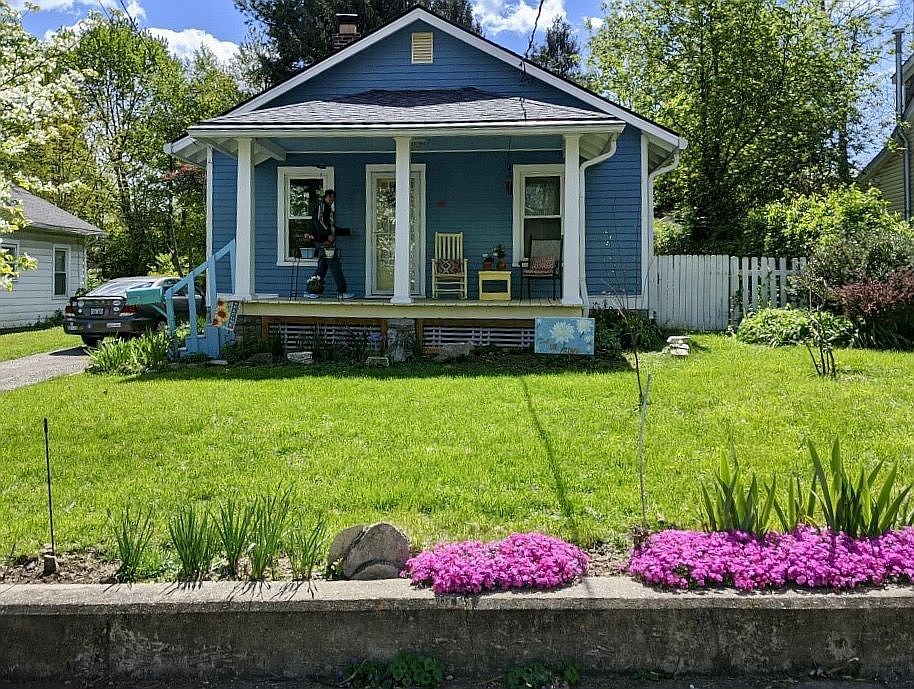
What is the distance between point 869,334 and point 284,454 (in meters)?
9.10

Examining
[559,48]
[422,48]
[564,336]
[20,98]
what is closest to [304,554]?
[20,98]

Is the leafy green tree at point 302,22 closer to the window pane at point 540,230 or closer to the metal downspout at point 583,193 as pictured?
the window pane at point 540,230

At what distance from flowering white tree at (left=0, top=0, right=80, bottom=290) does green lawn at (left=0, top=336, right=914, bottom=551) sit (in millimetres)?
1837

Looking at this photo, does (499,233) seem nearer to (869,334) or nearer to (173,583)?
(869,334)

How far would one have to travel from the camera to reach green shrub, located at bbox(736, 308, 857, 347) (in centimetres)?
1195

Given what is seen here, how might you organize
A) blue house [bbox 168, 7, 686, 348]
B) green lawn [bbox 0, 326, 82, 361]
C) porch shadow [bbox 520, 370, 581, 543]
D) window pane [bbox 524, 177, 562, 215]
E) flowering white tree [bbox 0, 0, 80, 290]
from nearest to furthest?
1. porch shadow [bbox 520, 370, 581, 543]
2. flowering white tree [bbox 0, 0, 80, 290]
3. blue house [bbox 168, 7, 686, 348]
4. window pane [bbox 524, 177, 562, 215]
5. green lawn [bbox 0, 326, 82, 361]

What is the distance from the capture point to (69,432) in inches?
275

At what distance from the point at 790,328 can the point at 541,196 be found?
4.59m

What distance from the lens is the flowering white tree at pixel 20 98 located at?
743 cm

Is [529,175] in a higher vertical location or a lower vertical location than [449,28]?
lower

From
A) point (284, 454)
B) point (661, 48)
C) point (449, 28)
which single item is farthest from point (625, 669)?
point (661, 48)

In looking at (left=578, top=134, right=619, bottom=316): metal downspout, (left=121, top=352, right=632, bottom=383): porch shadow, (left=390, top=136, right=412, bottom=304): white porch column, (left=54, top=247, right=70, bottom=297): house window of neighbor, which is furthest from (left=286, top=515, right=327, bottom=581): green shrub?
(left=54, top=247, right=70, bottom=297): house window of neighbor

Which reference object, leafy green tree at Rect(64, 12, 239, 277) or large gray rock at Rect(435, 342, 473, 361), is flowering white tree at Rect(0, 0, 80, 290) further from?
leafy green tree at Rect(64, 12, 239, 277)

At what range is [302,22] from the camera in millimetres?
29734
